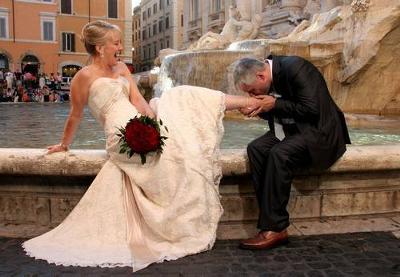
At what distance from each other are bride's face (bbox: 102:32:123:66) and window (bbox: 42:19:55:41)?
40097mm

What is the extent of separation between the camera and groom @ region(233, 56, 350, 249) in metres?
2.99

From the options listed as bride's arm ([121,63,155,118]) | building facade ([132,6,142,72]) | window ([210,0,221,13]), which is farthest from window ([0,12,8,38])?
bride's arm ([121,63,155,118])

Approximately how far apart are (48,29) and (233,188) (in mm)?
41071

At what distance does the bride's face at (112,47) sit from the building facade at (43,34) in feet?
126

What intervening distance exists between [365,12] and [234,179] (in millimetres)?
6270

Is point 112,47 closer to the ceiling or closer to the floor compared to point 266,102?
→ closer to the ceiling

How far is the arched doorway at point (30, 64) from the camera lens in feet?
131

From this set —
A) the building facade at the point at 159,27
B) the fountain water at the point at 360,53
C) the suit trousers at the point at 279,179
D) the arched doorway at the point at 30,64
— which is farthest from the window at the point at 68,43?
the suit trousers at the point at 279,179

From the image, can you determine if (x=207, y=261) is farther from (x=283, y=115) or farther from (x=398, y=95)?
(x=398, y=95)

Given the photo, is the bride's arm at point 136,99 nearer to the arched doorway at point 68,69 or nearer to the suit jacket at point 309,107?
the suit jacket at point 309,107

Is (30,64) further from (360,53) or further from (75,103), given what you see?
(75,103)

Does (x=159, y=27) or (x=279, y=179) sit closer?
(x=279, y=179)

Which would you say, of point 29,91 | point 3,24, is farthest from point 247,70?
point 3,24

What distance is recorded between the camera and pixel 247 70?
10.0 feet
